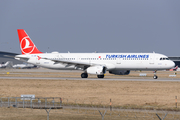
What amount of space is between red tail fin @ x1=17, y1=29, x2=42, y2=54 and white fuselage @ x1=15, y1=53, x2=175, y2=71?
3.88 meters

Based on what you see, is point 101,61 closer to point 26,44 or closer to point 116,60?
point 116,60

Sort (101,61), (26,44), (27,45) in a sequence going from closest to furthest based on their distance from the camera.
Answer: (101,61)
(27,45)
(26,44)

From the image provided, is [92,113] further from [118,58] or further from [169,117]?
[118,58]

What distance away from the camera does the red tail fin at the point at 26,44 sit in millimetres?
67312

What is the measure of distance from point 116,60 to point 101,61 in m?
3.18

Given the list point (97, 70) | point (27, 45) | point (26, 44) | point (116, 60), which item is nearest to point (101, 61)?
point (116, 60)

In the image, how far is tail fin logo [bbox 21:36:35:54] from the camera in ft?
221

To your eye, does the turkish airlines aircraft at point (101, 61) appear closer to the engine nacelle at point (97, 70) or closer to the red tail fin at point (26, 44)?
the engine nacelle at point (97, 70)

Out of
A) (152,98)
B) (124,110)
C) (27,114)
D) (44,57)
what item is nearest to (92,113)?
(124,110)

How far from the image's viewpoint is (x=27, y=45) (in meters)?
67.8

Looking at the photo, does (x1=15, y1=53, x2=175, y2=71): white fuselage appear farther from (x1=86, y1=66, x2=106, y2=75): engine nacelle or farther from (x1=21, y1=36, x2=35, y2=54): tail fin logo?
(x1=21, y1=36, x2=35, y2=54): tail fin logo

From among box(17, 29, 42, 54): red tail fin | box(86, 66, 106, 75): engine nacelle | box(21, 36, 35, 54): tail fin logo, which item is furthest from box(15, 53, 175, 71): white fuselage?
box(21, 36, 35, 54): tail fin logo

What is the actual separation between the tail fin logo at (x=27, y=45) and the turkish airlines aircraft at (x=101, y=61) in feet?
2.39

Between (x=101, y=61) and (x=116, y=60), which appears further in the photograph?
(x=101, y=61)
